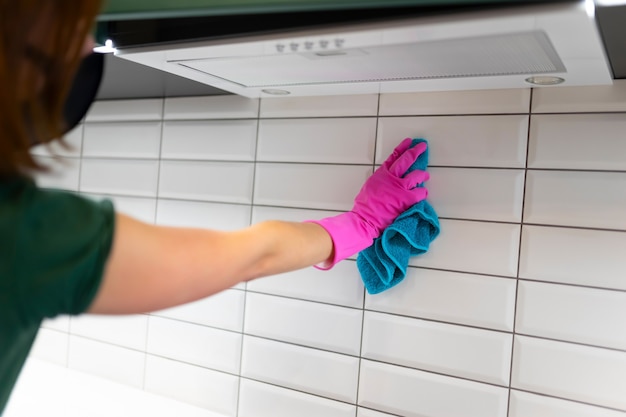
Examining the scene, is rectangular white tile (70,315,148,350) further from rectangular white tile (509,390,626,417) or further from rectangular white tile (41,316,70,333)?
rectangular white tile (509,390,626,417)

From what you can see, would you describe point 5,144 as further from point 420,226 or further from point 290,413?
point 290,413

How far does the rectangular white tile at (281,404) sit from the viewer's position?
3.74 feet

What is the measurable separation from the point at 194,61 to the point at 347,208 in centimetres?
41

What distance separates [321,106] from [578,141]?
49 cm

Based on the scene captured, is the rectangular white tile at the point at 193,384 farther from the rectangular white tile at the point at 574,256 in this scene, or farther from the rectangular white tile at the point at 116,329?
the rectangular white tile at the point at 574,256

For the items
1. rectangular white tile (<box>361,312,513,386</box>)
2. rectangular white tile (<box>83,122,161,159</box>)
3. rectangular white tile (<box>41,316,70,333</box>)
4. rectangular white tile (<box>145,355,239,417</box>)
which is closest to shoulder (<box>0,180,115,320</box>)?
rectangular white tile (<box>361,312,513,386</box>)

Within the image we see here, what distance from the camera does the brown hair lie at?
1.50ft

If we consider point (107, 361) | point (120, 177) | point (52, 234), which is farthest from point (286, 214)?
point (52, 234)

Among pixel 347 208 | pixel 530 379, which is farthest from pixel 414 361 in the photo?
pixel 347 208

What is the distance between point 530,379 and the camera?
3.18 feet

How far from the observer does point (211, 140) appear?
131 cm

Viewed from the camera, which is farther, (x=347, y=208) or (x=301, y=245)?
(x=347, y=208)

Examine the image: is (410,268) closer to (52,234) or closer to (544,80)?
(544,80)

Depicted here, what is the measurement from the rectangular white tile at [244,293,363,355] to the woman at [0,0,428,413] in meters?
0.59
